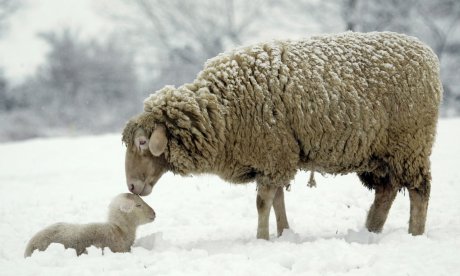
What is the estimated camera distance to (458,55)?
23297 mm

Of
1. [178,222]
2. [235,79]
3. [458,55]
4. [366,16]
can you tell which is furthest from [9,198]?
[458,55]

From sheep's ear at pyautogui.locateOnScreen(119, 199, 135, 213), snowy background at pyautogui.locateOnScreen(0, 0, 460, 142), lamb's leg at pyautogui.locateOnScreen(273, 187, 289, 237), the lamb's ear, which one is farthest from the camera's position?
snowy background at pyautogui.locateOnScreen(0, 0, 460, 142)

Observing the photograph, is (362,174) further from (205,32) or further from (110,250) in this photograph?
(205,32)

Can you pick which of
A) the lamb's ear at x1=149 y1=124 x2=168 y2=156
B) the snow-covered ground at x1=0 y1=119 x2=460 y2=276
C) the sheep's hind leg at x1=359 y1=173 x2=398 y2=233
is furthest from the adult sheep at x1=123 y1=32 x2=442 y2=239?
the snow-covered ground at x1=0 y1=119 x2=460 y2=276

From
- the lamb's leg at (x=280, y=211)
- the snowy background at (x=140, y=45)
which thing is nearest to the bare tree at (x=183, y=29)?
the snowy background at (x=140, y=45)

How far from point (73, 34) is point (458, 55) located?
897 inches

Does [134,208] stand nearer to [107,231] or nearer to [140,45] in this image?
[107,231]

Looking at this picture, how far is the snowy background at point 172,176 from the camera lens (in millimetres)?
4527

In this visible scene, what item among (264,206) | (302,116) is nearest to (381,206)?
(264,206)

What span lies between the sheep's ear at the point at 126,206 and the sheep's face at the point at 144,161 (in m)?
0.12

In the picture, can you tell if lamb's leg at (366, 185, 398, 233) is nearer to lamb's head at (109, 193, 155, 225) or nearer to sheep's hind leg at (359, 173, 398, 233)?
sheep's hind leg at (359, 173, 398, 233)

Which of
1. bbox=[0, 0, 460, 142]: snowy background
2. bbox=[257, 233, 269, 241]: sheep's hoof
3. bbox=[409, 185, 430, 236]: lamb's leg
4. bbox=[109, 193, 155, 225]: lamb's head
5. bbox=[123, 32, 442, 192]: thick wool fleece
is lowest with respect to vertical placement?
bbox=[257, 233, 269, 241]: sheep's hoof

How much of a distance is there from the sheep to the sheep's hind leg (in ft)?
7.96

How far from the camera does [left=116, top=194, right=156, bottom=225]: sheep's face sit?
5848mm
